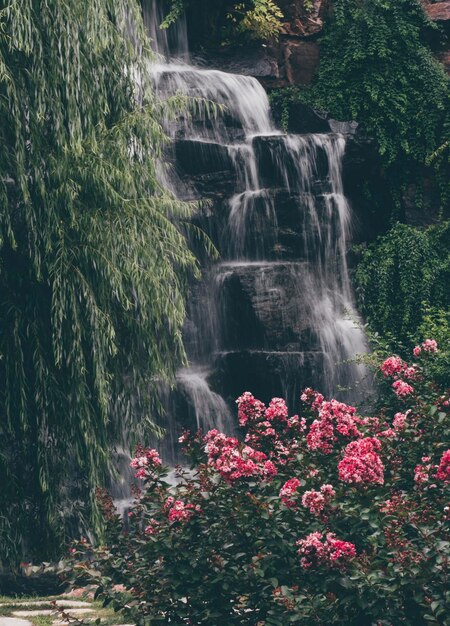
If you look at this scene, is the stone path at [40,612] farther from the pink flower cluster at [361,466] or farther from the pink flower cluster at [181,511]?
the pink flower cluster at [361,466]

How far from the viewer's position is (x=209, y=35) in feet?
55.8

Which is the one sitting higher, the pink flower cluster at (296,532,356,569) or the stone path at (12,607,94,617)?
the pink flower cluster at (296,532,356,569)

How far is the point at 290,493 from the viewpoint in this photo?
18.5 ft

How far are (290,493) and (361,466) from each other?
0.42 m

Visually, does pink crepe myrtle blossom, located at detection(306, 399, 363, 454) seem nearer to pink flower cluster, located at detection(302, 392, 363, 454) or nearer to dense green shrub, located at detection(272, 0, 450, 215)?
pink flower cluster, located at detection(302, 392, 363, 454)

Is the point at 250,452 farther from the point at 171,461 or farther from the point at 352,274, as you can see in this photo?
the point at 352,274

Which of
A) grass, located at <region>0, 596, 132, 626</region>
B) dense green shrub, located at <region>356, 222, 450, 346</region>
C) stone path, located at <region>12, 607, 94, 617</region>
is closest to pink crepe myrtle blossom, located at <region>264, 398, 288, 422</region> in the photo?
grass, located at <region>0, 596, 132, 626</region>

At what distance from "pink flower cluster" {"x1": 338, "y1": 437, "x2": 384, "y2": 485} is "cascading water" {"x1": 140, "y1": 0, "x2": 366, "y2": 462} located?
7221 mm

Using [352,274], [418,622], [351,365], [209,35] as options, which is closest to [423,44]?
[209,35]

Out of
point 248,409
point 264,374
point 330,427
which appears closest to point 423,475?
point 330,427

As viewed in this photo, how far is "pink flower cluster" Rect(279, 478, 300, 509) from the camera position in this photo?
564 cm

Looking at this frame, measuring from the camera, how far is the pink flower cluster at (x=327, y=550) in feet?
17.3

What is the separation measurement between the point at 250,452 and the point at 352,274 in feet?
30.7

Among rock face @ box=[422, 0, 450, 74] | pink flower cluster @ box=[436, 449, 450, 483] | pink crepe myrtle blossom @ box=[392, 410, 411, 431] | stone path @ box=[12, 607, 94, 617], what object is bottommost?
stone path @ box=[12, 607, 94, 617]
